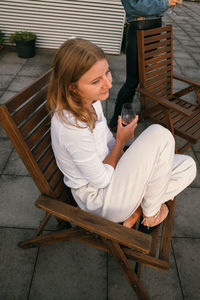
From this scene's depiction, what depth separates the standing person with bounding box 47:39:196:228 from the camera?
1.17m

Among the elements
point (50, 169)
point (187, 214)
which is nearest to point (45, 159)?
point (50, 169)

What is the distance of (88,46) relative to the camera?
1.17 m

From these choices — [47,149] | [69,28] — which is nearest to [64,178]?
[47,149]

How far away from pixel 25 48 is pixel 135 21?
3.19m

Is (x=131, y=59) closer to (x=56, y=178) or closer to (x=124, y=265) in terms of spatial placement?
(x=56, y=178)

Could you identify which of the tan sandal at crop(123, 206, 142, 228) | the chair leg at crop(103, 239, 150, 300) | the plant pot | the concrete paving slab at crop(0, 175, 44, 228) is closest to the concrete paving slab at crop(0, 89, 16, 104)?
the concrete paving slab at crop(0, 175, 44, 228)

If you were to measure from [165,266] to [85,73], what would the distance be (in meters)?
1.20

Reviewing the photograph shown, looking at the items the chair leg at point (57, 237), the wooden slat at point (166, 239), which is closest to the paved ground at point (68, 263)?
the chair leg at point (57, 237)

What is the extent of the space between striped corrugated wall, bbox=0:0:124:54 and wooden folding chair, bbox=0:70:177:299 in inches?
171

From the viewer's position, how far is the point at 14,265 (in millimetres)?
1718

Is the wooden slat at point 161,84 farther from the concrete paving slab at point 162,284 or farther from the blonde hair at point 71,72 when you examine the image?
the concrete paving slab at point 162,284

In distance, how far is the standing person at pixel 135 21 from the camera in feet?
7.71

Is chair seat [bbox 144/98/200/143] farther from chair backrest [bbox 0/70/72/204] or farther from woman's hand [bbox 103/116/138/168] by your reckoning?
chair backrest [bbox 0/70/72/204]

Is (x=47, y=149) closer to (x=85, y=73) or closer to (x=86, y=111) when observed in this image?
(x=86, y=111)
